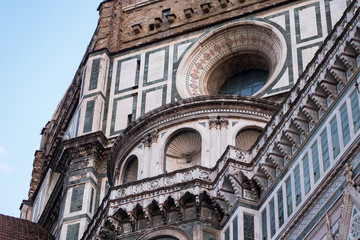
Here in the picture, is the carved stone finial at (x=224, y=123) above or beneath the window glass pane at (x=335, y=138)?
above

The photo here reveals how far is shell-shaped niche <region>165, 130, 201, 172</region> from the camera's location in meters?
29.1

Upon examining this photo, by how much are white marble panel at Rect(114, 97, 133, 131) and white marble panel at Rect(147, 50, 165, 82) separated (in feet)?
3.85

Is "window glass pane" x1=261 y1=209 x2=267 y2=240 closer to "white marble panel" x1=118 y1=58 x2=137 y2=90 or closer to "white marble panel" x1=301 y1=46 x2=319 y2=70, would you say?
"white marble panel" x1=301 y1=46 x2=319 y2=70

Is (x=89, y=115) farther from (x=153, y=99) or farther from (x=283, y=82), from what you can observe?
(x=283, y=82)

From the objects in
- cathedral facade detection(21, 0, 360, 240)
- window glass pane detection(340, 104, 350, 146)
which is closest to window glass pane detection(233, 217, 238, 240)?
cathedral facade detection(21, 0, 360, 240)

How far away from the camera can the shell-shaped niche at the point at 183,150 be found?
95.5 feet

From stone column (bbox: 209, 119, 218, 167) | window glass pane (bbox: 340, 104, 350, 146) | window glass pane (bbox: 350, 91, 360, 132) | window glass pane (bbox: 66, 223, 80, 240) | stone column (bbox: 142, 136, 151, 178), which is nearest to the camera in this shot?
window glass pane (bbox: 350, 91, 360, 132)

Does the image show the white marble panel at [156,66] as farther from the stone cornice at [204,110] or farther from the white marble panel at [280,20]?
the stone cornice at [204,110]

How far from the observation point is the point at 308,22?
3553 cm

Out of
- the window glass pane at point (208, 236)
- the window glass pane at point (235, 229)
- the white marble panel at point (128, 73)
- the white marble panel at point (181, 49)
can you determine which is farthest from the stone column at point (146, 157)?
the white marble panel at point (128, 73)

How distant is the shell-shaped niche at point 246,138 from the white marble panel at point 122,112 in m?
7.67

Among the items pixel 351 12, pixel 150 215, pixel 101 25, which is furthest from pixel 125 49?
pixel 351 12

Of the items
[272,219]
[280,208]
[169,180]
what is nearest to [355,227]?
[280,208]

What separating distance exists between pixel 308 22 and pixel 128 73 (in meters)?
7.24
